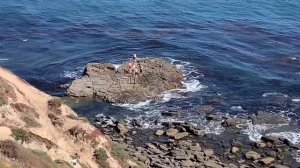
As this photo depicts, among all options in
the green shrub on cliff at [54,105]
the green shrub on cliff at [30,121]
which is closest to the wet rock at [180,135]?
the green shrub on cliff at [54,105]

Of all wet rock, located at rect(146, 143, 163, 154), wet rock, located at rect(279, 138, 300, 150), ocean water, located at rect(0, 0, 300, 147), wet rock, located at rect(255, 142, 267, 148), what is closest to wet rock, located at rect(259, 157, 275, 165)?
wet rock, located at rect(255, 142, 267, 148)

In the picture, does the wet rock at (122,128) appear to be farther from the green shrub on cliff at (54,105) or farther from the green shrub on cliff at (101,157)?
the green shrub on cliff at (101,157)

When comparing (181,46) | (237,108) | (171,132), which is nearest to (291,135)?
(237,108)

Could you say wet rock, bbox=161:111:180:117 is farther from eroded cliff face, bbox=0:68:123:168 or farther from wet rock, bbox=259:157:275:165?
eroded cliff face, bbox=0:68:123:168

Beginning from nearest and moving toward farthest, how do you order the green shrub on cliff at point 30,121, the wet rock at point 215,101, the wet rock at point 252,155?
the green shrub on cliff at point 30,121
the wet rock at point 252,155
the wet rock at point 215,101

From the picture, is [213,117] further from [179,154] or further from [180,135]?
[179,154]

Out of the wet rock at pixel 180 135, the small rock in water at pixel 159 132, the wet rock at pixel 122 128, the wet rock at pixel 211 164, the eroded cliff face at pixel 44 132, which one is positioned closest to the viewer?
the eroded cliff face at pixel 44 132
